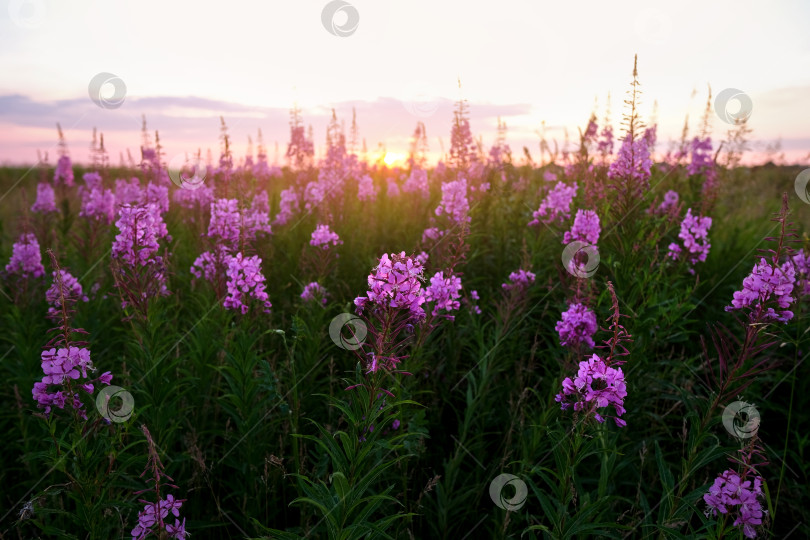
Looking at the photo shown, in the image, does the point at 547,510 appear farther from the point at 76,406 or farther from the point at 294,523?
the point at 76,406

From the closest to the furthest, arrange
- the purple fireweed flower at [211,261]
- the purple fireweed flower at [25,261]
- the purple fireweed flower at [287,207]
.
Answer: the purple fireweed flower at [211,261] < the purple fireweed flower at [25,261] < the purple fireweed flower at [287,207]

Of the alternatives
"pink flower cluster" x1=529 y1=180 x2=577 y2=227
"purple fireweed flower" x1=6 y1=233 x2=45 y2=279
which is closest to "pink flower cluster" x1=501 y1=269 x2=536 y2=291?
"pink flower cluster" x1=529 y1=180 x2=577 y2=227

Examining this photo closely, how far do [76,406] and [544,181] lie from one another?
6.90 meters

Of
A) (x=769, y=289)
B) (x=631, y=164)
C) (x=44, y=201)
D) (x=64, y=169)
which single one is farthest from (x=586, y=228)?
(x=64, y=169)

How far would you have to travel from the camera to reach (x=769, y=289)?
2369 millimetres

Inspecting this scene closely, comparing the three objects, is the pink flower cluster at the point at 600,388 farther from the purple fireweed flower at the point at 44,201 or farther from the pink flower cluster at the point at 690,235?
the purple fireweed flower at the point at 44,201

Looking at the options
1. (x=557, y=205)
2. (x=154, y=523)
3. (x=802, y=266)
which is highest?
(x=557, y=205)

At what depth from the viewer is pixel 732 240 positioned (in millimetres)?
5832

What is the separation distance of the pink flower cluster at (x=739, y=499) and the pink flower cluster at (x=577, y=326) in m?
1.02

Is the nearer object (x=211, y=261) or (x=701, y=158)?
(x=211, y=261)

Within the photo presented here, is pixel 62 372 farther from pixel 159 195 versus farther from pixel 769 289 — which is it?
pixel 159 195

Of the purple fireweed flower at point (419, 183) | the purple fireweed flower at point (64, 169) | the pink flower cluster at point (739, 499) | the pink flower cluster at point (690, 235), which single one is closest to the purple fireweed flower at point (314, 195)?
the purple fireweed flower at point (419, 183)

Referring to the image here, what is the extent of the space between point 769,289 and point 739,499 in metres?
1.00

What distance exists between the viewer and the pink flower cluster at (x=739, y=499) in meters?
2.09
